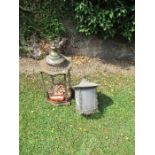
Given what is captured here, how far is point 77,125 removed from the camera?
7434mm

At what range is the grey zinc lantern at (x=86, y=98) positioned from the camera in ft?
25.0

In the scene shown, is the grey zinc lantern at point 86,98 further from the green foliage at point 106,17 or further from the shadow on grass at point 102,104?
the green foliage at point 106,17

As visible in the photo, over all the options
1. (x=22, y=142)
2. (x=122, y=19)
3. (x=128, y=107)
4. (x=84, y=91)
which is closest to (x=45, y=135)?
(x=22, y=142)

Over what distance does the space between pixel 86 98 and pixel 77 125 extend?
17.0 inches

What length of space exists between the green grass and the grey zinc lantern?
97 millimetres

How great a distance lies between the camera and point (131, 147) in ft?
22.8

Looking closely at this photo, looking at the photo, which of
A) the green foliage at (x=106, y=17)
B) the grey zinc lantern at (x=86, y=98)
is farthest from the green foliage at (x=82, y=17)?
the grey zinc lantern at (x=86, y=98)

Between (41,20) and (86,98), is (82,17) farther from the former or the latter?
(86,98)

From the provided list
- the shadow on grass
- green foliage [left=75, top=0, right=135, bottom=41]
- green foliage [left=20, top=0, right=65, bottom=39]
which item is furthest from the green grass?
green foliage [left=20, top=0, right=65, bottom=39]

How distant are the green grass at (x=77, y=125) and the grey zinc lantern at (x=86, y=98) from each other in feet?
0.32
